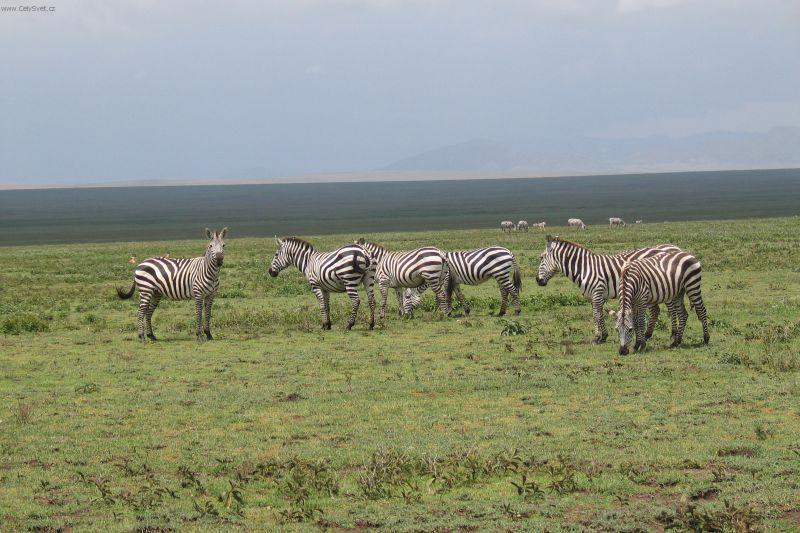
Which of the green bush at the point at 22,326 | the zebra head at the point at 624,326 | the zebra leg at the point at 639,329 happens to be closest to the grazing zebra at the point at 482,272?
the zebra leg at the point at 639,329

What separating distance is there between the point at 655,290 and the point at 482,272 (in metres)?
7.54

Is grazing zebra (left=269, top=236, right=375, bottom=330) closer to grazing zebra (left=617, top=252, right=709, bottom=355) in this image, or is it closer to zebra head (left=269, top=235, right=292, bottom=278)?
zebra head (left=269, top=235, right=292, bottom=278)

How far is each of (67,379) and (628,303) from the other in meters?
9.96

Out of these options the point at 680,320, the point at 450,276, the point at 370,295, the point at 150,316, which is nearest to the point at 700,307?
the point at 680,320

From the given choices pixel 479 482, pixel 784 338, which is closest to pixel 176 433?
pixel 479 482

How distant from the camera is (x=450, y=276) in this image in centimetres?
2475

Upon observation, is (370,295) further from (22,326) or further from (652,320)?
(22,326)

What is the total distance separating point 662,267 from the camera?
17.9 m

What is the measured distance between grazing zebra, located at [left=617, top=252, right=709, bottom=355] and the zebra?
8.69m

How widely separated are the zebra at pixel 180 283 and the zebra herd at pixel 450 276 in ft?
0.07

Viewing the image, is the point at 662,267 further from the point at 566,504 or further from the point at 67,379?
the point at 67,379

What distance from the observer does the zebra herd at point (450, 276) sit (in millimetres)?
17703

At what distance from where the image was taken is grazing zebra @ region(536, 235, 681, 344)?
18.6 m

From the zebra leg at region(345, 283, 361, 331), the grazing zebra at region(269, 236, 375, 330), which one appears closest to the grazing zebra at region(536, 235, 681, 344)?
the grazing zebra at region(269, 236, 375, 330)
